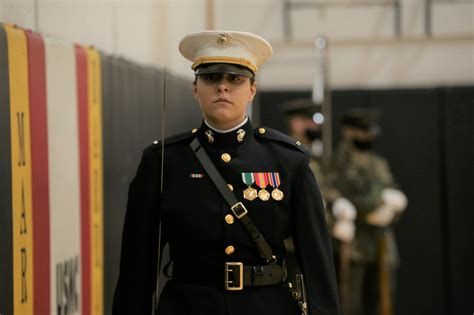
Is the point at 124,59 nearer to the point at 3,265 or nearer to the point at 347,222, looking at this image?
the point at 3,265

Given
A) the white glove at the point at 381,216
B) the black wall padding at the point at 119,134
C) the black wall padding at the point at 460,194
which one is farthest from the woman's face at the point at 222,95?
the black wall padding at the point at 460,194

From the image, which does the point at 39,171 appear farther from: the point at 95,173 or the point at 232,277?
the point at 232,277

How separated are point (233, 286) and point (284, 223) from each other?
0.24 metres

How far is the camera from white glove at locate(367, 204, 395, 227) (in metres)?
7.46

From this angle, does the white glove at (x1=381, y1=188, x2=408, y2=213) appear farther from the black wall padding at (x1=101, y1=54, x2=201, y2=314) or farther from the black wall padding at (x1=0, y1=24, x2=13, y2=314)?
the black wall padding at (x1=0, y1=24, x2=13, y2=314)

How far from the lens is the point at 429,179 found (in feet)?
29.4

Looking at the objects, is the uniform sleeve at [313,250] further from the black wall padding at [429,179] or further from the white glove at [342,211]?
the black wall padding at [429,179]

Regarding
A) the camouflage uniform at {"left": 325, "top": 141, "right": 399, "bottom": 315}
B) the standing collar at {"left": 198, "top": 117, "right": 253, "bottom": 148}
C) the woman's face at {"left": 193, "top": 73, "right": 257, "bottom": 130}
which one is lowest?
the camouflage uniform at {"left": 325, "top": 141, "right": 399, "bottom": 315}

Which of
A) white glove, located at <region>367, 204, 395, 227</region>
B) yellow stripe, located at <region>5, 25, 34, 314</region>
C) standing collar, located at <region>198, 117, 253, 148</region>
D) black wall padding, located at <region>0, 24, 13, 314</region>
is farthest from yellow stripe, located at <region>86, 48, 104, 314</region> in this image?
white glove, located at <region>367, 204, 395, 227</region>

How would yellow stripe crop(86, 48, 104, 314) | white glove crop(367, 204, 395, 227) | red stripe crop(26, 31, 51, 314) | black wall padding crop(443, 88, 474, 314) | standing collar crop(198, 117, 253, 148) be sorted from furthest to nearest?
black wall padding crop(443, 88, 474, 314)
white glove crop(367, 204, 395, 227)
yellow stripe crop(86, 48, 104, 314)
red stripe crop(26, 31, 51, 314)
standing collar crop(198, 117, 253, 148)

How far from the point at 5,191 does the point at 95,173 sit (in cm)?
97

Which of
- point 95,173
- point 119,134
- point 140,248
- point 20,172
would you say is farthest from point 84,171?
point 140,248

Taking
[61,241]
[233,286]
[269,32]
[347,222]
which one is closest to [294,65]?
[269,32]

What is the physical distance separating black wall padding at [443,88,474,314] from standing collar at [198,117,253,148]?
628 centimetres
